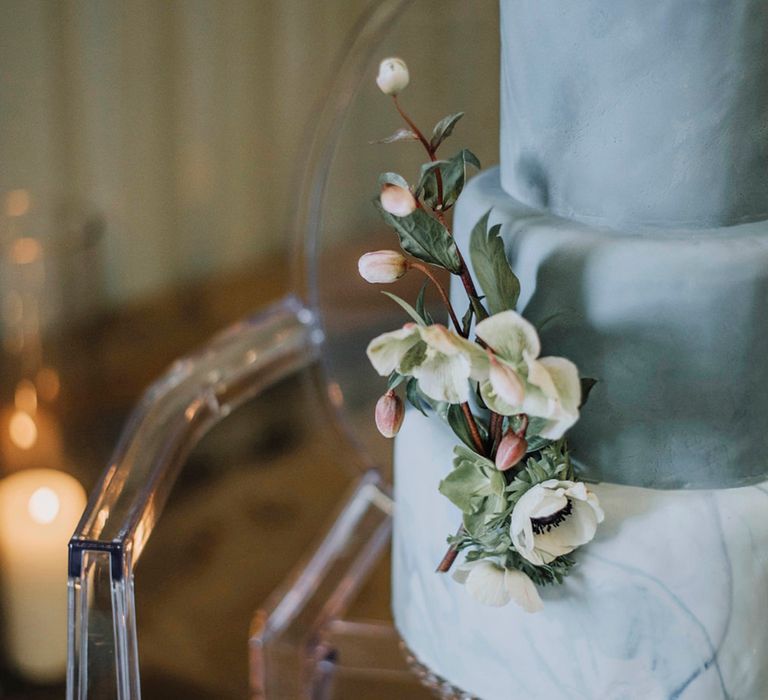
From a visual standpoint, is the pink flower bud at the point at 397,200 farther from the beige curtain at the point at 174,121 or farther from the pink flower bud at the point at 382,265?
the beige curtain at the point at 174,121

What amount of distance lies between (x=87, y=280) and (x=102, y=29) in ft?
0.71

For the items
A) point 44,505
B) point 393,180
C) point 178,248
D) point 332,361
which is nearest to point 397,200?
point 393,180

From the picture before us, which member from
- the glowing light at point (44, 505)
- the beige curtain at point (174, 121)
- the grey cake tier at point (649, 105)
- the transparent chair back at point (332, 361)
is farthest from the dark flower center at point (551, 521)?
the glowing light at point (44, 505)

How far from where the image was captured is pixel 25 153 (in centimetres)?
84

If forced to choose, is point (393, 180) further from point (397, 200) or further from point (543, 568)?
point (543, 568)

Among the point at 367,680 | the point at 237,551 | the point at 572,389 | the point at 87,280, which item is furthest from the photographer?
the point at 87,280

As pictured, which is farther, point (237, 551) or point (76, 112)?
point (76, 112)

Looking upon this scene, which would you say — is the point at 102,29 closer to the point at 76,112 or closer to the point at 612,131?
the point at 76,112

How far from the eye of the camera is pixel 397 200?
1.03 ft

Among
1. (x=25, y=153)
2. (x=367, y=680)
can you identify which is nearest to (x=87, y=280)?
(x=25, y=153)

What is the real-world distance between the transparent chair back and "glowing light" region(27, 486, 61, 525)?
0.17 meters

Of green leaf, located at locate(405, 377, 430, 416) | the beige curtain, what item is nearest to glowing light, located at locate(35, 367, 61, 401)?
the beige curtain

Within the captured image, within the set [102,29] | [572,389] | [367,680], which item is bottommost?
[367,680]

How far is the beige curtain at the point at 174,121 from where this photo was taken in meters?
0.82
